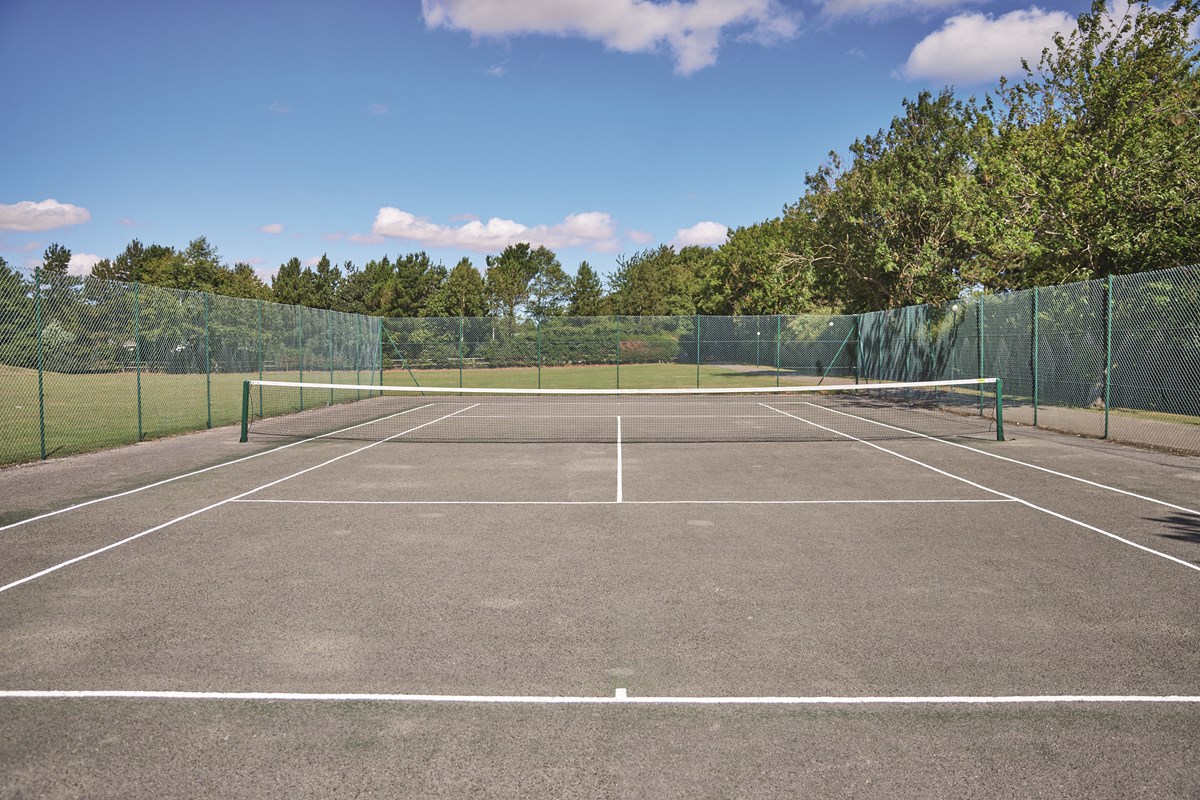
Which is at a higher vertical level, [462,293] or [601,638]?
[462,293]

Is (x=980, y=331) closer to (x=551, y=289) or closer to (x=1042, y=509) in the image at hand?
(x=1042, y=509)

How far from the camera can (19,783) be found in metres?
3.64

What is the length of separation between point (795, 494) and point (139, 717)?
26.6 feet

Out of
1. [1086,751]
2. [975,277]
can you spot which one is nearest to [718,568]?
[1086,751]

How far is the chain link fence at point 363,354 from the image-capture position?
50.1 ft

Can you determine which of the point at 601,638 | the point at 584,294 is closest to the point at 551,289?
the point at 584,294

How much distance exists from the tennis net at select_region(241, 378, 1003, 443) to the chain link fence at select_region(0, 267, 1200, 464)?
930 millimetres

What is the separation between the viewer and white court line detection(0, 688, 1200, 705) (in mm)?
4422

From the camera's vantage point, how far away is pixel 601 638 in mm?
5387

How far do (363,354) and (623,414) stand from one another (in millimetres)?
12444

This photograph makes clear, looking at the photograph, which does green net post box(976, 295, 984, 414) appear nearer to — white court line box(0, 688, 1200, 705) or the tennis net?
the tennis net

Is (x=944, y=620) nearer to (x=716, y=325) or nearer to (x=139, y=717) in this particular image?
(x=139, y=717)

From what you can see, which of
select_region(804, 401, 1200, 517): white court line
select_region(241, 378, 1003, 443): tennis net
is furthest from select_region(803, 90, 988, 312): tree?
select_region(804, 401, 1200, 517): white court line

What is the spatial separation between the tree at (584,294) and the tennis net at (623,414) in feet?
176
